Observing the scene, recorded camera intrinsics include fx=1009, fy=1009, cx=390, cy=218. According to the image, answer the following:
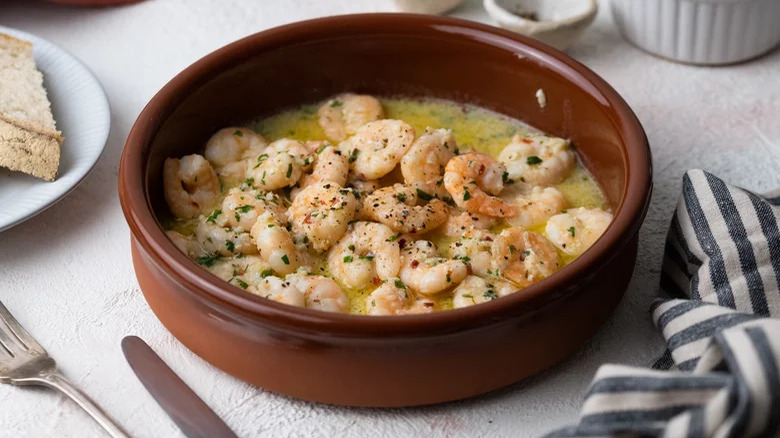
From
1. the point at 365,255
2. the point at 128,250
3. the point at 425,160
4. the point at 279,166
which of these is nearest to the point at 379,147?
the point at 425,160

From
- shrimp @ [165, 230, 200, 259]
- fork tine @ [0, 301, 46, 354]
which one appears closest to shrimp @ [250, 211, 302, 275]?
shrimp @ [165, 230, 200, 259]

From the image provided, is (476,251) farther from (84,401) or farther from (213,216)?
(84,401)

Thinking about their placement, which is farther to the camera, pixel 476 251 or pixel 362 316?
pixel 476 251

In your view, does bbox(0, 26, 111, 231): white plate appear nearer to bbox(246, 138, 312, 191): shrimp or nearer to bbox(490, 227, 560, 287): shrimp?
bbox(246, 138, 312, 191): shrimp

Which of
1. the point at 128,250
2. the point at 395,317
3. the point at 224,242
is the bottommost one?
the point at 128,250

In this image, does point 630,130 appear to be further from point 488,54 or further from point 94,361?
point 94,361

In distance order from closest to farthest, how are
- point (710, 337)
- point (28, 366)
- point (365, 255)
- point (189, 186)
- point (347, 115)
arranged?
point (710, 337), point (28, 366), point (365, 255), point (189, 186), point (347, 115)
